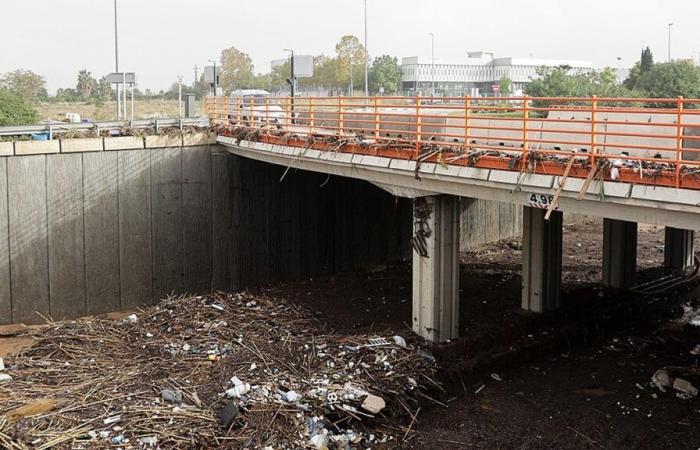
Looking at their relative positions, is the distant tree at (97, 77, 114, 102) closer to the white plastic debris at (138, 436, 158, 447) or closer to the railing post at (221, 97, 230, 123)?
the railing post at (221, 97, 230, 123)

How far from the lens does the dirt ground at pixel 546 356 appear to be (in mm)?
12383

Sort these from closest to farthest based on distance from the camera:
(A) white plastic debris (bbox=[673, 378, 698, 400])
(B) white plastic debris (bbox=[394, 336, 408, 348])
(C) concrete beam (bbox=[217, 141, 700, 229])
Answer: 1. (C) concrete beam (bbox=[217, 141, 700, 229])
2. (A) white plastic debris (bbox=[673, 378, 698, 400])
3. (B) white plastic debris (bbox=[394, 336, 408, 348])

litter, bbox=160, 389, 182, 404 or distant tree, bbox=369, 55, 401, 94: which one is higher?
Result: distant tree, bbox=369, 55, 401, 94

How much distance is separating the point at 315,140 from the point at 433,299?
15.1 feet

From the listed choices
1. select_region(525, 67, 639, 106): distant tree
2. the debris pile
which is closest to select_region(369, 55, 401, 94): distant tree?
select_region(525, 67, 639, 106): distant tree

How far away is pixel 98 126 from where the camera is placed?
793 inches

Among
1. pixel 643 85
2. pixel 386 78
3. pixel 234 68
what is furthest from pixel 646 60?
pixel 234 68

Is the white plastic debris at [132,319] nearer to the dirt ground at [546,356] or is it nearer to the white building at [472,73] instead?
the dirt ground at [546,356]

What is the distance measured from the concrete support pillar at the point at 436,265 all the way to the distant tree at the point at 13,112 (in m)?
16.3

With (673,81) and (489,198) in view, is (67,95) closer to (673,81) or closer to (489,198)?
(673,81)

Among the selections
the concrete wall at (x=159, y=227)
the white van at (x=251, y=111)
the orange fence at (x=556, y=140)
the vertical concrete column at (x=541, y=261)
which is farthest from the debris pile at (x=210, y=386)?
the white van at (x=251, y=111)

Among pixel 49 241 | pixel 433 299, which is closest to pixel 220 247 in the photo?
pixel 49 241

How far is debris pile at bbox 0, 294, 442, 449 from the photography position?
10984 mm

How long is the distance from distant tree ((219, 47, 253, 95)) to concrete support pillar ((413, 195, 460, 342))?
175 ft
